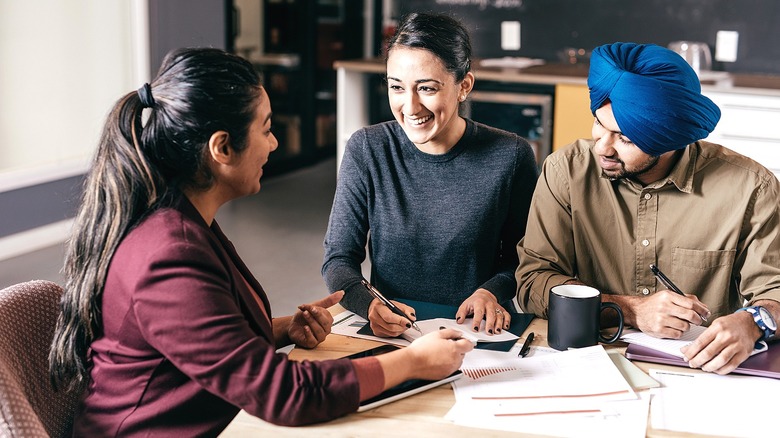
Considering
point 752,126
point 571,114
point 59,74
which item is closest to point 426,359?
point 752,126

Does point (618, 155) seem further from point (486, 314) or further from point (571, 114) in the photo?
point (571, 114)

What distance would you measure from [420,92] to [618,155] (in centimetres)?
47

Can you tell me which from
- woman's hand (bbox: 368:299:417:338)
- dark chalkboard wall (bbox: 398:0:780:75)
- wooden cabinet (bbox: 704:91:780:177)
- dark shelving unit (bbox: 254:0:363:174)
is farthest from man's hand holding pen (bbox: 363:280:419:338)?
dark shelving unit (bbox: 254:0:363:174)

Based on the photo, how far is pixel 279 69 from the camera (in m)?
6.84

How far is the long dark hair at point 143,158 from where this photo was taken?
129 centimetres

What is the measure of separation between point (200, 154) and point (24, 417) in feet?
1.50

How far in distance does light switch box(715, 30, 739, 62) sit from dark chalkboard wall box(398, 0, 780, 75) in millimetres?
43

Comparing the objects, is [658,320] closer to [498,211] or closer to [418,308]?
[418,308]

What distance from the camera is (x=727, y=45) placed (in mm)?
5277

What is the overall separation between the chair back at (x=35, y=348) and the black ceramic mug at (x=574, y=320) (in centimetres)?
84

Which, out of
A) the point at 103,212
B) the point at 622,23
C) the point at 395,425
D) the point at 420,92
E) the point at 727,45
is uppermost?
the point at 622,23

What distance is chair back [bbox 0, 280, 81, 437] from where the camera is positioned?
135 centimetres

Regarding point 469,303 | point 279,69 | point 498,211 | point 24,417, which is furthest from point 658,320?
point 279,69

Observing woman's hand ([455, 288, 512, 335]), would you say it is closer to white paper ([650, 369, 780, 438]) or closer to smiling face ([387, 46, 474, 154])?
white paper ([650, 369, 780, 438])
